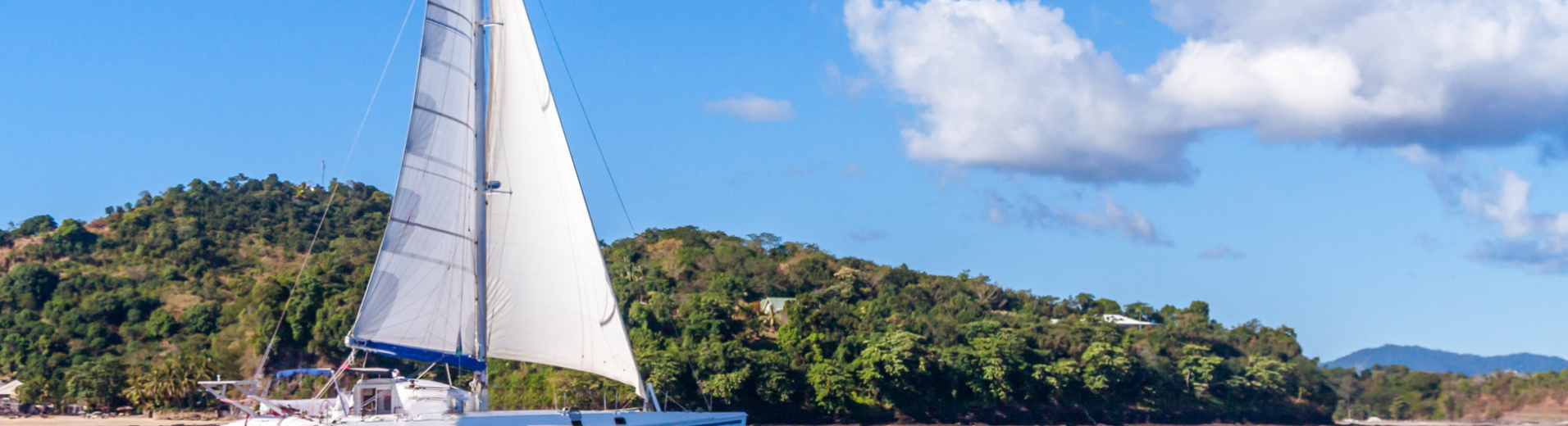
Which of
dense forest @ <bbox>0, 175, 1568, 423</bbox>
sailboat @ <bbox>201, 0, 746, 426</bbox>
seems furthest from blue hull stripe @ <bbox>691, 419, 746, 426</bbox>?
dense forest @ <bbox>0, 175, 1568, 423</bbox>

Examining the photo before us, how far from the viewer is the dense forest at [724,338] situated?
163ft

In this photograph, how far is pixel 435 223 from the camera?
24641 millimetres

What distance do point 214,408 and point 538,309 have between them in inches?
1063

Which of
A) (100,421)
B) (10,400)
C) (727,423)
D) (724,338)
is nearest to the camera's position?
(727,423)

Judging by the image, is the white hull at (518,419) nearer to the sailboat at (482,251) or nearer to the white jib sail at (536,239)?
the sailboat at (482,251)

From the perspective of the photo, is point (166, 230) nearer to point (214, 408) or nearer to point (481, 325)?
point (214, 408)

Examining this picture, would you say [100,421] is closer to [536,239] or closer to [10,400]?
[10,400]

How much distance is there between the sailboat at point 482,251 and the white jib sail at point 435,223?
0.08 feet

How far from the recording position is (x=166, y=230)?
70.8m

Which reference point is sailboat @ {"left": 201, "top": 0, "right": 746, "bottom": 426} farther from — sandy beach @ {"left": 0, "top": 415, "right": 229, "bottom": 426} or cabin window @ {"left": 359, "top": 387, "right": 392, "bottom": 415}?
sandy beach @ {"left": 0, "top": 415, "right": 229, "bottom": 426}

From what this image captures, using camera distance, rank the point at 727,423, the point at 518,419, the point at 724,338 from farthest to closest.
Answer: the point at 724,338 → the point at 727,423 → the point at 518,419

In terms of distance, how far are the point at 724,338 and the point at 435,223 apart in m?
32.0

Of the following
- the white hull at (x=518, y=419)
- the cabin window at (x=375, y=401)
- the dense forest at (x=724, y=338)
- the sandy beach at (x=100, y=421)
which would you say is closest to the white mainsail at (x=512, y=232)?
the white hull at (x=518, y=419)

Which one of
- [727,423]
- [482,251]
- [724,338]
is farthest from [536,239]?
[724,338]
